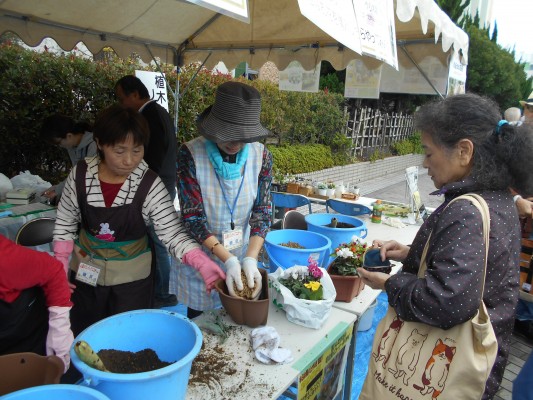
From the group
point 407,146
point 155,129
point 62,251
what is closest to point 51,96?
point 155,129

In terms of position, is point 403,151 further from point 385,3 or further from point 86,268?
point 86,268

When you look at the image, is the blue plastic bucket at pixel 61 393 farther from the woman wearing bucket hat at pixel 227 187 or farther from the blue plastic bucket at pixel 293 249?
the blue plastic bucket at pixel 293 249

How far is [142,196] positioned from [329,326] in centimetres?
102

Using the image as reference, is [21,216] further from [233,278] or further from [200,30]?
[200,30]

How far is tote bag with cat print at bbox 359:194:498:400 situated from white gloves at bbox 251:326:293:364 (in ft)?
1.12

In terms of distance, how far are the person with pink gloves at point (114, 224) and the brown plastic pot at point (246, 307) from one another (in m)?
0.09

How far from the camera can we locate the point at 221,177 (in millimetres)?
1678

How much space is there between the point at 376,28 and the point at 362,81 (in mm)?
2072

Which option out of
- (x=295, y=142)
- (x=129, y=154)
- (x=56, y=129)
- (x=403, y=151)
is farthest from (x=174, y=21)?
(x=403, y=151)

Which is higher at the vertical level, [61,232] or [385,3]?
[385,3]

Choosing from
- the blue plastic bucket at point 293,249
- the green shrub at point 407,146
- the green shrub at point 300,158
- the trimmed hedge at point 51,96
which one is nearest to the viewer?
the blue plastic bucket at point 293,249

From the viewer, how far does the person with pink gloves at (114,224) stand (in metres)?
1.57

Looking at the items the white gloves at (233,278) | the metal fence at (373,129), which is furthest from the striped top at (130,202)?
the metal fence at (373,129)

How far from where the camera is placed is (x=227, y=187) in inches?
66.8
